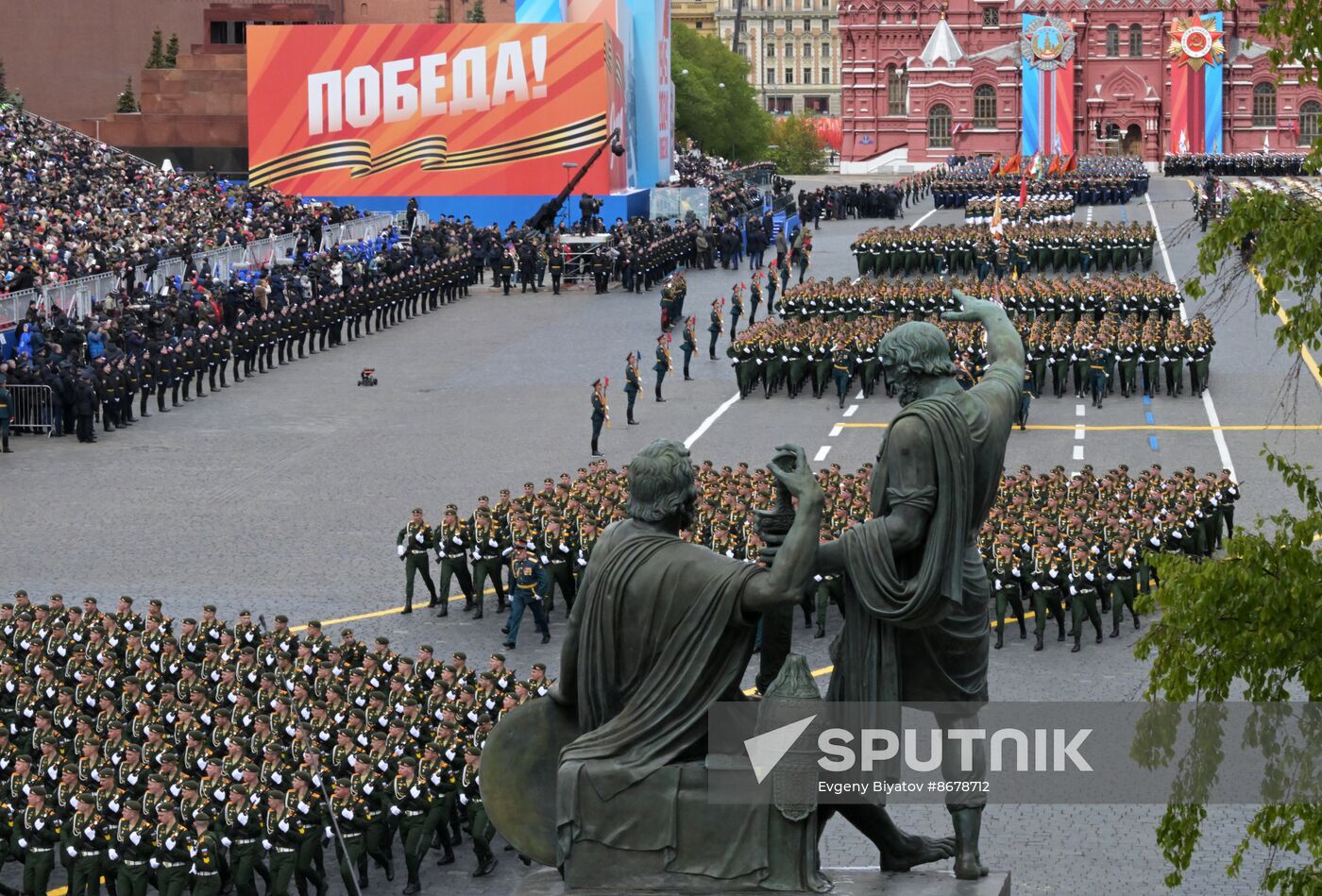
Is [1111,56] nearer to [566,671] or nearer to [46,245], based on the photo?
[46,245]

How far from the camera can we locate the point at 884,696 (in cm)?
703

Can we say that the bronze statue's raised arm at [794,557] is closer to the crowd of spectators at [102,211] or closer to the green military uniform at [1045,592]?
the green military uniform at [1045,592]

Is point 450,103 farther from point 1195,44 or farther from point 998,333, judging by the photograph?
point 998,333

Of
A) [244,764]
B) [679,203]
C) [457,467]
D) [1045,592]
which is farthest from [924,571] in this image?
[679,203]

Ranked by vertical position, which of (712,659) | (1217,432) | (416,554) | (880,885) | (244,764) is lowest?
(244,764)

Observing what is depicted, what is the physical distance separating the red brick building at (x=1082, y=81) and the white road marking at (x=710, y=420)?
6588 centimetres

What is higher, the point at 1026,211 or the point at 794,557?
the point at 1026,211

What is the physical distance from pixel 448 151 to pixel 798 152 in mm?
51421

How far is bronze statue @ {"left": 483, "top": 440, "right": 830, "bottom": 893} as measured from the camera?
6723 mm

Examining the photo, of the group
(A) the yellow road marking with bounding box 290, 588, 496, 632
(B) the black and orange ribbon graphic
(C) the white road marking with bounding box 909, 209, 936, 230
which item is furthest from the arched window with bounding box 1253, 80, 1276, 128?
(A) the yellow road marking with bounding box 290, 588, 496, 632

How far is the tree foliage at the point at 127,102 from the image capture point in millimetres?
A: 69312

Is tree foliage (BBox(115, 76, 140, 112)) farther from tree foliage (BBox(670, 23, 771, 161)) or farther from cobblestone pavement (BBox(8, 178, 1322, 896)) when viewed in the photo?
tree foliage (BBox(670, 23, 771, 161))

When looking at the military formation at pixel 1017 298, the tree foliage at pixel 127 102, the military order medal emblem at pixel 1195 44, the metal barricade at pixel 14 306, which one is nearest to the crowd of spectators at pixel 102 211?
the metal barricade at pixel 14 306

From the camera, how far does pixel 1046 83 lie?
91.6 meters
